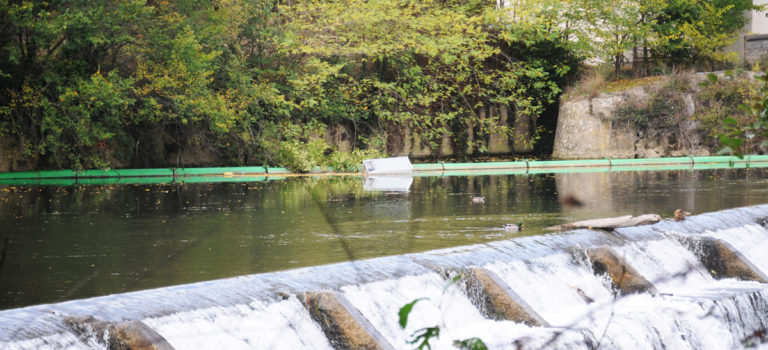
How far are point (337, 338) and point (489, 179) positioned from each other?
1242 cm

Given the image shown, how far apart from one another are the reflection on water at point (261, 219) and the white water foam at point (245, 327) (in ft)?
2.43

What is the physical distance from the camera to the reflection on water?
243 inches

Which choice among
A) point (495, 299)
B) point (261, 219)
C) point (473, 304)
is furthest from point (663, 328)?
point (261, 219)

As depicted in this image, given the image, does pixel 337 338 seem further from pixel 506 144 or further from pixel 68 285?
pixel 506 144

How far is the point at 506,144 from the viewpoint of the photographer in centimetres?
2566

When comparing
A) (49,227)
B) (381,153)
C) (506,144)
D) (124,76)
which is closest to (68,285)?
(49,227)

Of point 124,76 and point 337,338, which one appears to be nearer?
point 337,338

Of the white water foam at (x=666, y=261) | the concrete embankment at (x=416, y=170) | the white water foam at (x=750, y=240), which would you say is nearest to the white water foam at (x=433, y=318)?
the white water foam at (x=666, y=261)

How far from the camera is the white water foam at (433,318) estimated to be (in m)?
4.61

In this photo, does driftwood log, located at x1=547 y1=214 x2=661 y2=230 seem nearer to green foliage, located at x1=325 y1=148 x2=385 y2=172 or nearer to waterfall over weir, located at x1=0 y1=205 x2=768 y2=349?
waterfall over weir, located at x1=0 y1=205 x2=768 y2=349

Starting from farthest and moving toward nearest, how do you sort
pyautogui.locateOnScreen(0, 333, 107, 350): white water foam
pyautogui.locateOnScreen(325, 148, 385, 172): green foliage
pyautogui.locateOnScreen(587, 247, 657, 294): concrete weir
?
1. pyautogui.locateOnScreen(325, 148, 385, 172): green foliage
2. pyautogui.locateOnScreen(587, 247, 657, 294): concrete weir
3. pyautogui.locateOnScreen(0, 333, 107, 350): white water foam

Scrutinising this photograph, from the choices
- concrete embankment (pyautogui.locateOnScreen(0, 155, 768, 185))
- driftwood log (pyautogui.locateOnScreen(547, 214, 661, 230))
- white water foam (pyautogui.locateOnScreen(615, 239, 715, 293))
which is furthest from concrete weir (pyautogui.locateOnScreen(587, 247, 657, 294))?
concrete embankment (pyautogui.locateOnScreen(0, 155, 768, 185))

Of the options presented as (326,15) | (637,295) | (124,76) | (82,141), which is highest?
(326,15)

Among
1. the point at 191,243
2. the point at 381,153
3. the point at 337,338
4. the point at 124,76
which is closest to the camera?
the point at 337,338
